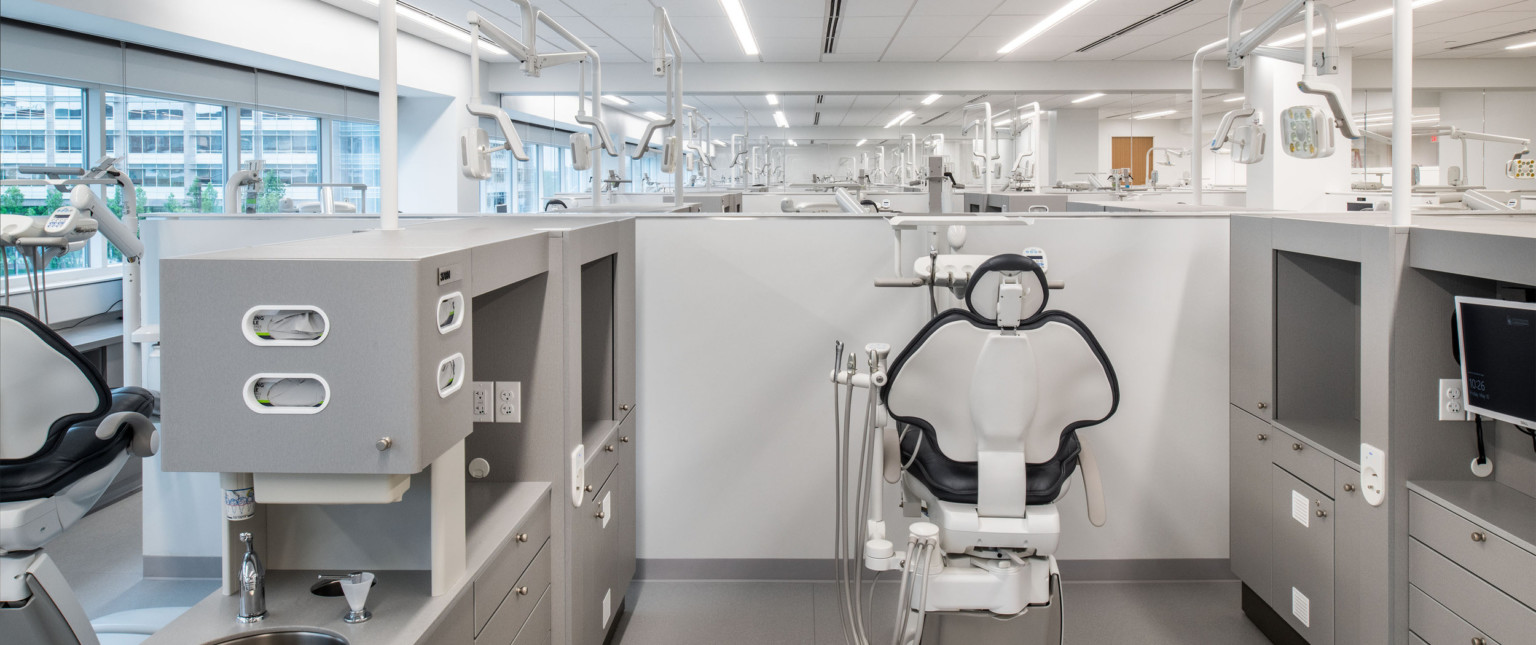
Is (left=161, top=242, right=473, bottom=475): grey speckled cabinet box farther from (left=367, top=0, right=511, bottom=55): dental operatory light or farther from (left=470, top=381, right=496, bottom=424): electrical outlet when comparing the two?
(left=367, top=0, right=511, bottom=55): dental operatory light

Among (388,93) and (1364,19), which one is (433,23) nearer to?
(388,93)

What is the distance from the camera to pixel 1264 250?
2.86 metres

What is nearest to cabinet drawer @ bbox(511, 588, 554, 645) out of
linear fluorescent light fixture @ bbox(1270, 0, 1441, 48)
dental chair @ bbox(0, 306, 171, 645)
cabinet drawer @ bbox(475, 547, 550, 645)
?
cabinet drawer @ bbox(475, 547, 550, 645)

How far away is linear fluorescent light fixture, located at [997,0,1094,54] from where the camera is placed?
7766mm

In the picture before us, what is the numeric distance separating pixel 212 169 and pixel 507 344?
6.32 metres

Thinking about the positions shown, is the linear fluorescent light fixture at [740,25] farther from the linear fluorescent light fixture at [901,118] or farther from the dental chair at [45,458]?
the linear fluorescent light fixture at [901,118]

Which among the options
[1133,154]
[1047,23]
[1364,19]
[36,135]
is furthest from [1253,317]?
[1133,154]

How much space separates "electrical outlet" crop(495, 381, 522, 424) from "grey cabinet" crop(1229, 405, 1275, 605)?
7.12ft

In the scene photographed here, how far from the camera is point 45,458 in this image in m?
2.31

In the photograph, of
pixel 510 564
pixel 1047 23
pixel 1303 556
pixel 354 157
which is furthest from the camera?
pixel 354 157

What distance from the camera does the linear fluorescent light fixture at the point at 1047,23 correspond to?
7.77 metres

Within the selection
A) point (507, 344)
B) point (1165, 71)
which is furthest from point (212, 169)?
point (1165, 71)

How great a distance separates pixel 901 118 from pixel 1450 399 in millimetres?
16024

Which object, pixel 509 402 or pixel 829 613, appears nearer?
pixel 509 402
